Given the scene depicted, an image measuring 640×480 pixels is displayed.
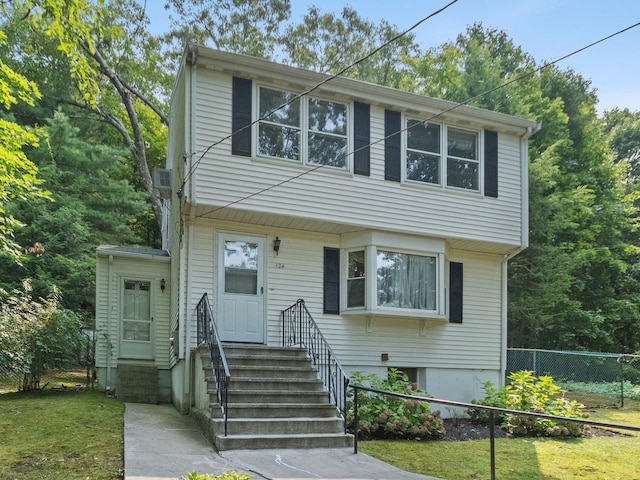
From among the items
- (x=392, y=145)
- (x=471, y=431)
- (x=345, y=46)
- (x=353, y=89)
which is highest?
(x=345, y=46)

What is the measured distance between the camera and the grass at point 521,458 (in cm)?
660

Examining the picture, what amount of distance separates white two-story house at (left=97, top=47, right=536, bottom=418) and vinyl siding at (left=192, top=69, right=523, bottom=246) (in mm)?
23

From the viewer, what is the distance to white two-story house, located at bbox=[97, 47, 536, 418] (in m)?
9.41

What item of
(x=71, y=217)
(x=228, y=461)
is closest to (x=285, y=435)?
(x=228, y=461)

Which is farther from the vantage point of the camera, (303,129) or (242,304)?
(303,129)

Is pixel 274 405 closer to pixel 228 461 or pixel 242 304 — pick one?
pixel 228 461

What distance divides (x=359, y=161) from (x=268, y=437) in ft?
17.1

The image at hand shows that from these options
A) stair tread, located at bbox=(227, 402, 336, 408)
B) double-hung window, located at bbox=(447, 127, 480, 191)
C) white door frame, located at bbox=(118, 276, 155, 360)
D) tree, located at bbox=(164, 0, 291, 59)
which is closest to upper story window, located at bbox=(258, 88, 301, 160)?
double-hung window, located at bbox=(447, 127, 480, 191)

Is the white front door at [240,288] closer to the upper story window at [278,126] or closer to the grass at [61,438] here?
the upper story window at [278,126]

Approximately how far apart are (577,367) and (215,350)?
35.4 ft

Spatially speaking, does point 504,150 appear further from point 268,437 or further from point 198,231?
point 268,437

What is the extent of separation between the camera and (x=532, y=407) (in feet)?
30.4

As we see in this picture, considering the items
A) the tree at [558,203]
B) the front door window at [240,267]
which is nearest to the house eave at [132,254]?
the front door window at [240,267]

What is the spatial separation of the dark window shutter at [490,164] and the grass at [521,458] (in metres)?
4.75
